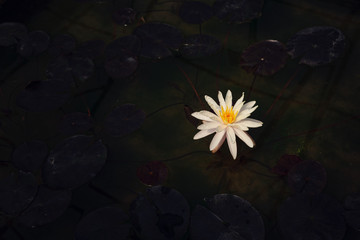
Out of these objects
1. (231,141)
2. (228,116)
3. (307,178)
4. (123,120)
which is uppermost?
(228,116)

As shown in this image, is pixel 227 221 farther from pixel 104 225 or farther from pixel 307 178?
pixel 104 225

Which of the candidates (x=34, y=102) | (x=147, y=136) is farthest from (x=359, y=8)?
(x=34, y=102)

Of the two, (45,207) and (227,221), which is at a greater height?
(227,221)

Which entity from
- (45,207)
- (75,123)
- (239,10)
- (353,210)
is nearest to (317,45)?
(239,10)

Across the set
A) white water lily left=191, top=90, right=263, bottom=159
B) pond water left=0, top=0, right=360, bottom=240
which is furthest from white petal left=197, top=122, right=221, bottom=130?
pond water left=0, top=0, right=360, bottom=240

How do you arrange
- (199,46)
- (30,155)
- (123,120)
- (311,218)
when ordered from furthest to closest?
(199,46), (123,120), (30,155), (311,218)

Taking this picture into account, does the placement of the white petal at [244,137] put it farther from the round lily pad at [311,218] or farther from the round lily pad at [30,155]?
the round lily pad at [30,155]

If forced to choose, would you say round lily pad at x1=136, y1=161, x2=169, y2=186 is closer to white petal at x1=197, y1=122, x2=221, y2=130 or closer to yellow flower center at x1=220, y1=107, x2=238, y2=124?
white petal at x1=197, y1=122, x2=221, y2=130

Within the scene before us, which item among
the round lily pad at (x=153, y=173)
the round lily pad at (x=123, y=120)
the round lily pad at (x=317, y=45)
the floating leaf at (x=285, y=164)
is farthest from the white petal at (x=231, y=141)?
the round lily pad at (x=317, y=45)
